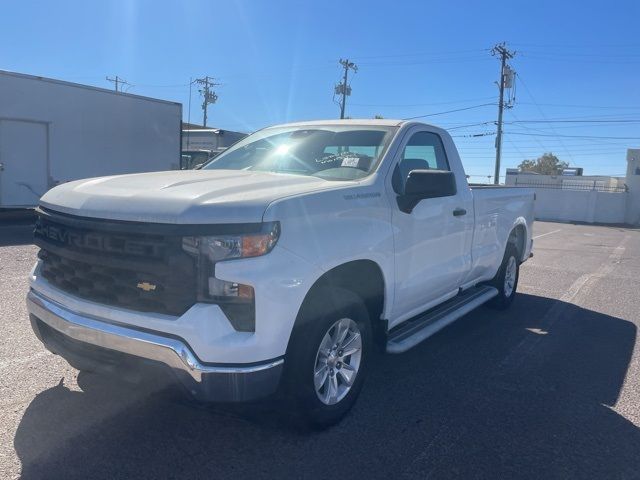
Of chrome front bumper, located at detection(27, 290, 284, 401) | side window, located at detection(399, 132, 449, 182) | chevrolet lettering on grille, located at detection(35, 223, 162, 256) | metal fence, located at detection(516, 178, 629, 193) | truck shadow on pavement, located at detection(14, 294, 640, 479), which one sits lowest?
truck shadow on pavement, located at detection(14, 294, 640, 479)

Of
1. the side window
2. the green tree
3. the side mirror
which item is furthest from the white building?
the green tree

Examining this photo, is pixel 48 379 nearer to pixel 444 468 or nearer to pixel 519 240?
pixel 444 468

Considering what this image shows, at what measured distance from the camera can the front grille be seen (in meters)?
2.91

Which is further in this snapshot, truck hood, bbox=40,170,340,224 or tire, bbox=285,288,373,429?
tire, bbox=285,288,373,429

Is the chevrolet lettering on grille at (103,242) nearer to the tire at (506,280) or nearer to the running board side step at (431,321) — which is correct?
the running board side step at (431,321)

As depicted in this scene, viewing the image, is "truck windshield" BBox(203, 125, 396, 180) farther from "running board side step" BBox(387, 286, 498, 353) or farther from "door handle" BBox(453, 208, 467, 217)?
"running board side step" BBox(387, 286, 498, 353)

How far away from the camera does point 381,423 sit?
3760 millimetres

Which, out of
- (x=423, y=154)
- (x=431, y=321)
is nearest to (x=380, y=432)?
(x=431, y=321)

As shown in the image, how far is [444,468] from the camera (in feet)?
10.7

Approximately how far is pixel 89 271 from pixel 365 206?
1725 millimetres

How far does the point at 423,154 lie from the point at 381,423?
93.4 inches

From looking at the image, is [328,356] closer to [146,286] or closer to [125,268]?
[146,286]

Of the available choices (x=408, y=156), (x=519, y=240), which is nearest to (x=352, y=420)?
(x=408, y=156)

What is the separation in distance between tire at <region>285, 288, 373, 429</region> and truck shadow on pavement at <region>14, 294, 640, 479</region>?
176 millimetres
